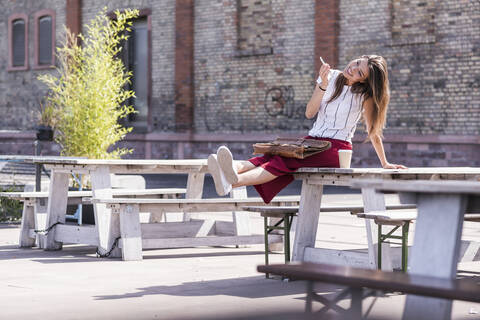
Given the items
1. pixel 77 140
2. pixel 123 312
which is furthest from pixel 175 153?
pixel 123 312

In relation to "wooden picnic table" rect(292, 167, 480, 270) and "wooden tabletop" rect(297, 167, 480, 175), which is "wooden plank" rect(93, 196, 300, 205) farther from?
"wooden tabletop" rect(297, 167, 480, 175)

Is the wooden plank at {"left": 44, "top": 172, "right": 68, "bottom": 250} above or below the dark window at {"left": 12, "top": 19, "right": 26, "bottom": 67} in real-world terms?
below

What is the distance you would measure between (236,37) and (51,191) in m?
12.8

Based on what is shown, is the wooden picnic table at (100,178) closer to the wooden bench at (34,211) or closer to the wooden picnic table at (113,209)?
the wooden picnic table at (113,209)

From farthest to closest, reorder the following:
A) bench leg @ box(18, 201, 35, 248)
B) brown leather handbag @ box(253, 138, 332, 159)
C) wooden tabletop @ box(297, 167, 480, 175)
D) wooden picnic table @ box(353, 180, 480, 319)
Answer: bench leg @ box(18, 201, 35, 248)
brown leather handbag @ box(253, 138, 332, 159)
wooden tabletop @ box(297, 167, 480, 175)
wooden picnic table @ box(353, 180, 480, 319)

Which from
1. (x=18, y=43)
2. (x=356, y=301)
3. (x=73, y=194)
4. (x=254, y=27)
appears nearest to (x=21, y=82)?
(x=18, y=43)

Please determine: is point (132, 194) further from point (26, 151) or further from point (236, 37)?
point (26, 151)

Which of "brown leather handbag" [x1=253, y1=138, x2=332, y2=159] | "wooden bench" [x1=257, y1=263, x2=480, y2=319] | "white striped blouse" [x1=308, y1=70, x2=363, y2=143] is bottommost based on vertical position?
"wooden bench" [x1=257, y1=263, x2=480, y2=319]

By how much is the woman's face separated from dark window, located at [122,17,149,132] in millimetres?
16725

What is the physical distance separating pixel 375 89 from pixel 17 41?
2128cm

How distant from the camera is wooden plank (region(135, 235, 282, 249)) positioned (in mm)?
7926

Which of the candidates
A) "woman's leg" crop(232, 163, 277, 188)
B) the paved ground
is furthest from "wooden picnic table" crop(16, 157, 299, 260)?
"woman's leg" crop(232, 163, 277, 188)

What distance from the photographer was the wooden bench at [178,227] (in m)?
7.60

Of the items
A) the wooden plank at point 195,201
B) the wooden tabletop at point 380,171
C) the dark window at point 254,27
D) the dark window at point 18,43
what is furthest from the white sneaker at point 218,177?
the dark window at point 18,43
